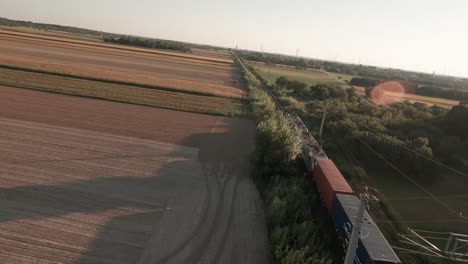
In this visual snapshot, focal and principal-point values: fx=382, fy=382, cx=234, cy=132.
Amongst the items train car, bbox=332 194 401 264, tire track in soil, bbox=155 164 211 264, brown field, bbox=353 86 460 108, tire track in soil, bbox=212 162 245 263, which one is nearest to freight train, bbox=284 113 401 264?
train car, bbox=332 194 401 264

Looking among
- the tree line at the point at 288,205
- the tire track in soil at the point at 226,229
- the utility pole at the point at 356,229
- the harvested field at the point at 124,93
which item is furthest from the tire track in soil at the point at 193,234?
the harvested field at the point at 124,93

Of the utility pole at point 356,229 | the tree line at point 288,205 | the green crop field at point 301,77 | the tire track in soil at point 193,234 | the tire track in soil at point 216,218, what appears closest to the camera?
the utility pole at point 356,229

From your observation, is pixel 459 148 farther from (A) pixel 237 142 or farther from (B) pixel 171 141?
(B) pixel 171 141

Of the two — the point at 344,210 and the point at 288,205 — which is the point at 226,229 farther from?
the point at 344,210

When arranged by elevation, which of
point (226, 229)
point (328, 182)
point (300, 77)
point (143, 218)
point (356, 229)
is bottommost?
point (226, 229)

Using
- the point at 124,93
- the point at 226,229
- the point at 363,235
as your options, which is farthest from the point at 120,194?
the point at 124,93

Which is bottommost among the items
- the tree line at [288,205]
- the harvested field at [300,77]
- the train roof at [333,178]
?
the tree line at [288,205]

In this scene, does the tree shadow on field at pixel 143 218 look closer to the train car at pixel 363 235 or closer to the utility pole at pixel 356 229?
the train car at pixel 363 235

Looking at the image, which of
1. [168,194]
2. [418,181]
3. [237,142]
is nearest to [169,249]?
[168,194]
